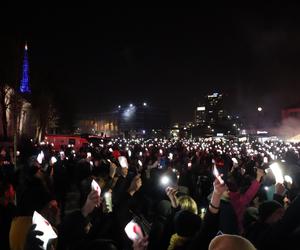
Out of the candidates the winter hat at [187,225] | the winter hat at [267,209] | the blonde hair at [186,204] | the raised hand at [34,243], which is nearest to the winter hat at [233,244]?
the raised hand at [34,243]

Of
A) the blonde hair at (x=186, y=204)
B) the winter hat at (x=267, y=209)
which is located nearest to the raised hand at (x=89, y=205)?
the blonde hair at (x=186, y=204)

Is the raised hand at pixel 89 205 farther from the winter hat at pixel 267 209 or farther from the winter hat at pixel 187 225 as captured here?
the winter hat at pixel 267 209

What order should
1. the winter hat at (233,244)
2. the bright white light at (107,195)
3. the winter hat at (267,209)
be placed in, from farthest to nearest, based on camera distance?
the bright white light at (107,195) < the winter hat at (267,209) < the winter hat at (233,244)

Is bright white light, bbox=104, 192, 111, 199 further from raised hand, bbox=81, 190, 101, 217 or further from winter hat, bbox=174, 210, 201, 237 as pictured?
winter hat, bbox=174, 210, 201, 237

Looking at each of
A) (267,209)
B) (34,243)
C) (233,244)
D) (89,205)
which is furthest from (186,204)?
(233,244)

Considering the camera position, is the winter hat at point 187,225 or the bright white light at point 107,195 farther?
the bright white light at point 107,195

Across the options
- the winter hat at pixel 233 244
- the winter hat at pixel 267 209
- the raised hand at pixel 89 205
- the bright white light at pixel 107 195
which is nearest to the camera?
the winter hat at pixel 233 244

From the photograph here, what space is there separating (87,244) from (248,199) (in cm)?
440

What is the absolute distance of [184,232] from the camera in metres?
4.29

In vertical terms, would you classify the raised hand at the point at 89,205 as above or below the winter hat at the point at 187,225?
above

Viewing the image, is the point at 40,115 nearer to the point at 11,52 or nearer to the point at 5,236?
the point at 11,52

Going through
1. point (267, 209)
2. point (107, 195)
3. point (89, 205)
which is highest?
point (89, 205)

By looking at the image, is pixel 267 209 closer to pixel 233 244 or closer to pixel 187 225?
pixel 187 225

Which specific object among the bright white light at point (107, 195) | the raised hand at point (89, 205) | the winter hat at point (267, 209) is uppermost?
the raised hand at point (89, 205)
